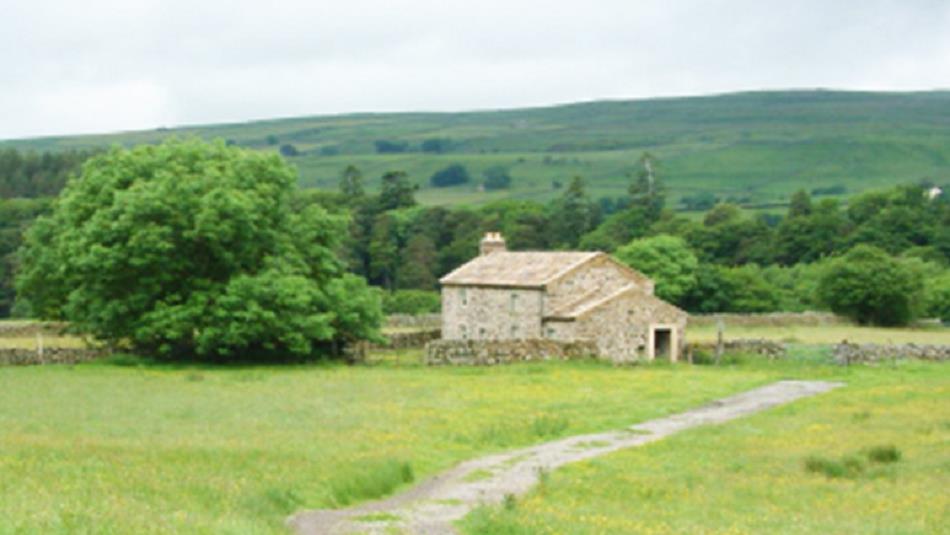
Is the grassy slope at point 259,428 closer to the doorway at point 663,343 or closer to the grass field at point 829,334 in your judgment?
the doorway at point 663,343

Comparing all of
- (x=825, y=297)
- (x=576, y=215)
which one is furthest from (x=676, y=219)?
(x=825, y=297)

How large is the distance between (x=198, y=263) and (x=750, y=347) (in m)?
22.8

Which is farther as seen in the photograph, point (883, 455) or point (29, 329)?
point (29, 329)

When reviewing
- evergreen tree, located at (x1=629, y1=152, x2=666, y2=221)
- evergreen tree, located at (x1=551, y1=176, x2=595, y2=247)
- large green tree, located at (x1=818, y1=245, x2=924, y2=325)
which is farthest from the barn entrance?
evergreen tree, located at (x1=629, y1=152, x2=666, y2=221)

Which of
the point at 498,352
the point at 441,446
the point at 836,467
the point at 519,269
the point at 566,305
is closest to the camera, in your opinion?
the point at 836,467

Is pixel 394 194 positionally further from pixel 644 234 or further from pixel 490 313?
pixel 490 313

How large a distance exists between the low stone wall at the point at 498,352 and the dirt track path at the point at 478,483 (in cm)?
1400

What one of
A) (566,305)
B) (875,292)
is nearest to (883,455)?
(566,305)

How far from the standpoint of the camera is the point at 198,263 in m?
56.6

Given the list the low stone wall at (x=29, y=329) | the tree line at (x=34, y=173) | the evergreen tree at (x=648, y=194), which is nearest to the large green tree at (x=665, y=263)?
the low stone wall at (x=29, y=329)

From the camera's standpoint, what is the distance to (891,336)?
7444cm

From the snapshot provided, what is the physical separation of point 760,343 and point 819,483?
3470 cm

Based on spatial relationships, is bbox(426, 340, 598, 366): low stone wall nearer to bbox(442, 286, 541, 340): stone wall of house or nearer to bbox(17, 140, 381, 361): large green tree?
bbox(442, 286, 541, 340): stone wall of house

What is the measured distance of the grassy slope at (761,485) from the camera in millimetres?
20794
